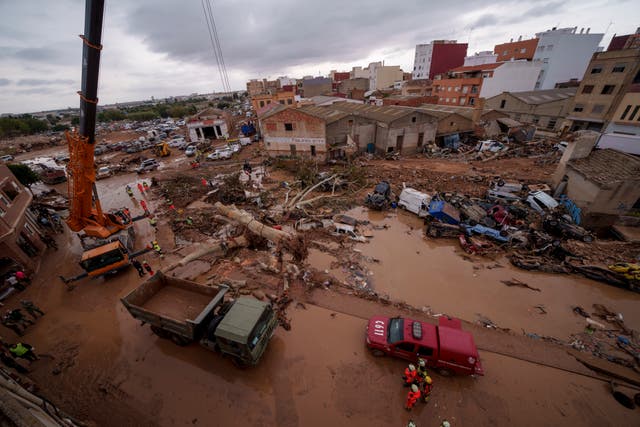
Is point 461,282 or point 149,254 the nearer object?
point 461,282

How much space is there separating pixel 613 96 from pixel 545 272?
103 ft

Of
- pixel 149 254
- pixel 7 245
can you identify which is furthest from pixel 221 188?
pixel 7 245

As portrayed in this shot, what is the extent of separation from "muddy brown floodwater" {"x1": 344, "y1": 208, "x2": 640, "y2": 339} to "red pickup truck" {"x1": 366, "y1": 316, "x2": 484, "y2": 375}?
245 cm

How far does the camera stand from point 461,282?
36.6ft

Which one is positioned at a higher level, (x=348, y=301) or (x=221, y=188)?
(x=221, y=188)

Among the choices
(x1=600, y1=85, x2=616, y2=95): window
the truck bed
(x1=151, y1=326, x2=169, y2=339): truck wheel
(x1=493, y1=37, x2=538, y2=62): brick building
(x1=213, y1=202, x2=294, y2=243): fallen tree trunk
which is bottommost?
(x1=151, y1=326, x2=169, y2=339): truck wheel

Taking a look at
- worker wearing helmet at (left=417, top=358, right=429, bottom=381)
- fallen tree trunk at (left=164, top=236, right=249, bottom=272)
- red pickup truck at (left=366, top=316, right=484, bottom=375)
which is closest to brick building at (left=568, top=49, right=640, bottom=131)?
red pickup truck at (left=366, top=316, right=484, bottom=375)

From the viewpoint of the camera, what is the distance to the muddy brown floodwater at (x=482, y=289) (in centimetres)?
938

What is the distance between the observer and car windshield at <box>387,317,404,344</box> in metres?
7.59

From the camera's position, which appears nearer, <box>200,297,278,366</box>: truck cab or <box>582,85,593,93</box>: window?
<box>200,297,278,366</box>: truck cab

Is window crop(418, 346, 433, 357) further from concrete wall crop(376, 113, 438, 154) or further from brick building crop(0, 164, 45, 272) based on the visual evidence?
concrete wall crop(376, 113, 438, 154)

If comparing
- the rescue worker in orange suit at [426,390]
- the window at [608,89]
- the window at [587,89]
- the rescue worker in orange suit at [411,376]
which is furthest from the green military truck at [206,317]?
the window at [587,89]

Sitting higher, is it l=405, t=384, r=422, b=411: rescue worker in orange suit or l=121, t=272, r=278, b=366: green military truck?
l=121, t=272, r=278, b=366: green military truck

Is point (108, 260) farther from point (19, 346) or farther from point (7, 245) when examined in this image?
point (7, 245)
